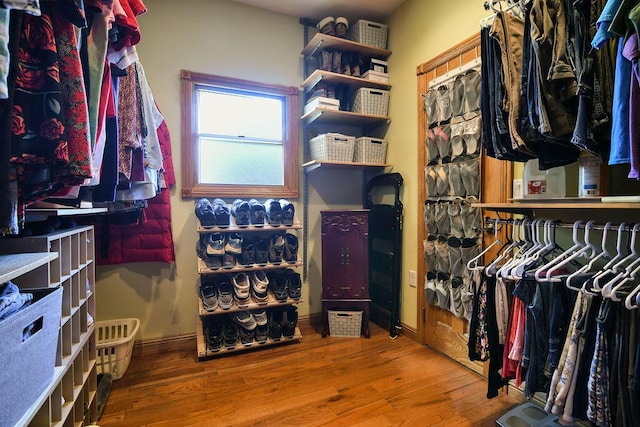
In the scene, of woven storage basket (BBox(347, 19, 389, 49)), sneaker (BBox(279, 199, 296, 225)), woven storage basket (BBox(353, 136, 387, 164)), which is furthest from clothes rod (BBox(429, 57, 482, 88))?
sneaker (BBox(279, 199, 296, 225))

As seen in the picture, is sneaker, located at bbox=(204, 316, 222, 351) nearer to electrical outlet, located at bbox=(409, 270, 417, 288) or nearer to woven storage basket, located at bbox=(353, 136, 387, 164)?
electrical outlet, located at bbox=(409, 270, 417, 288)

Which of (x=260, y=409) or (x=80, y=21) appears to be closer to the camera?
(x=80, y=21)

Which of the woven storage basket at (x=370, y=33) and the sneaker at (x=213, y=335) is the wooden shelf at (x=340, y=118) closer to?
the woven storage basket at (x=370, y=33)

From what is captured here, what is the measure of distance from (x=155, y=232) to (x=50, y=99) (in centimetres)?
180

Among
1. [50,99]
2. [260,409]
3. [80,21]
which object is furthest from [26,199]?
[260,409]

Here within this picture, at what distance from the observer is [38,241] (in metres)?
1.06

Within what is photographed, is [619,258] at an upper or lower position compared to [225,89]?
lower

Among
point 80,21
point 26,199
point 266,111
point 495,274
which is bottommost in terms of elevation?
point 495,274

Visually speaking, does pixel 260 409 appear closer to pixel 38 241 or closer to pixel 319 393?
pixel 319 393

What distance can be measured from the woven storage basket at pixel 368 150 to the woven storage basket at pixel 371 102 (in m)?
0.24

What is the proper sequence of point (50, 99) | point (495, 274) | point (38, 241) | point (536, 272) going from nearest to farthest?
1. point (50, 99)
2. point (38, 241)
3. point (536, 272)
4. point (495, 274)

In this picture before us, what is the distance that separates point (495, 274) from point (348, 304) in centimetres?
137

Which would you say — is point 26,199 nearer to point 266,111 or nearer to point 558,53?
point 558,53

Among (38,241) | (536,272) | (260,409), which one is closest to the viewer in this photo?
(38,241)
